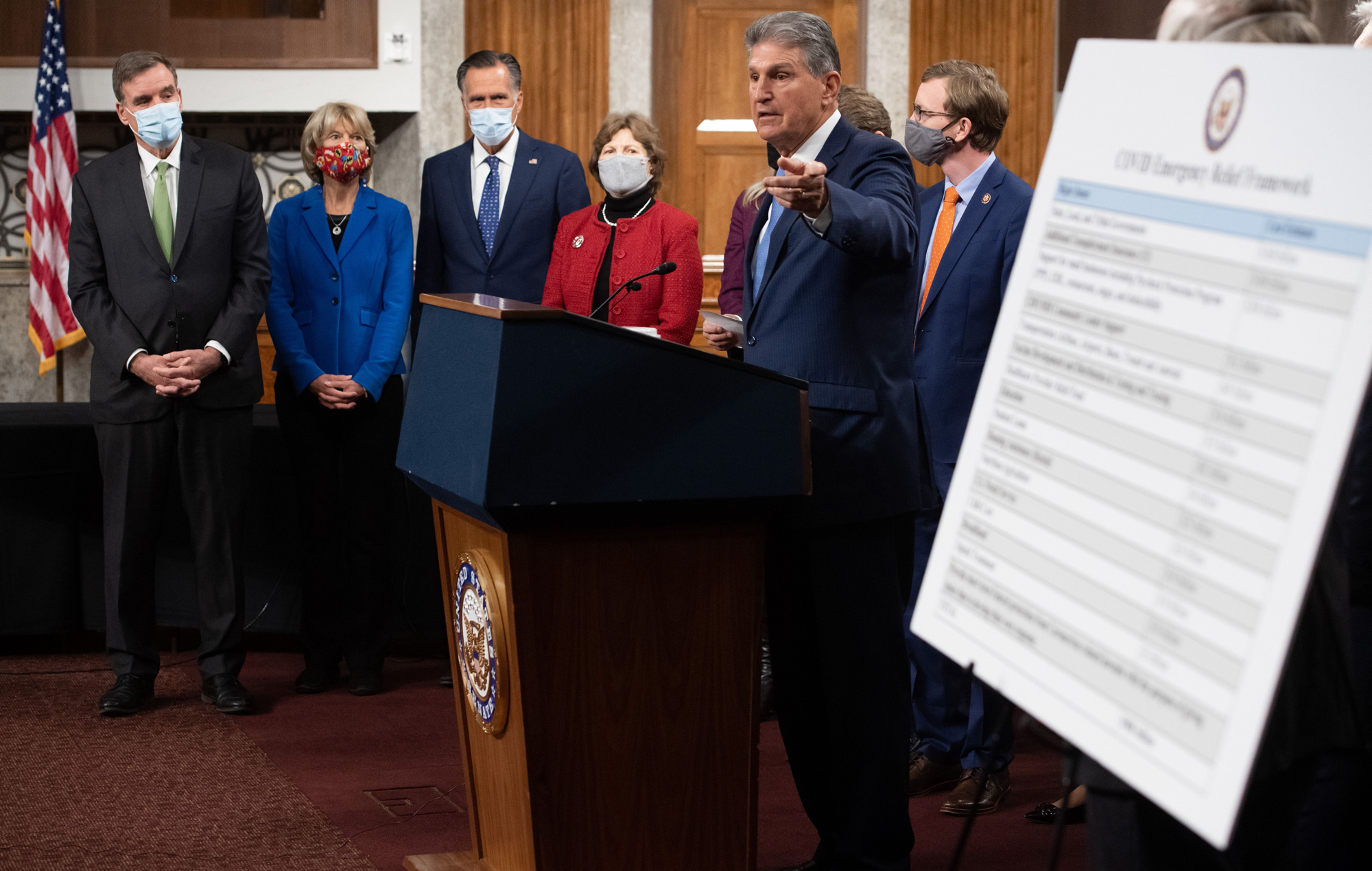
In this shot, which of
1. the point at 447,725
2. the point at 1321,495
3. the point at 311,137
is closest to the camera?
the point at 1321,495

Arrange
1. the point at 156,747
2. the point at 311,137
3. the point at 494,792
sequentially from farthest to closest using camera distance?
the point at 311,137 → the point at 156,747 → the point at 494,792

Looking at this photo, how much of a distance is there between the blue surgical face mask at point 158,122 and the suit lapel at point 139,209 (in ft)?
0.15

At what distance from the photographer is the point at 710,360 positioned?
1.84m

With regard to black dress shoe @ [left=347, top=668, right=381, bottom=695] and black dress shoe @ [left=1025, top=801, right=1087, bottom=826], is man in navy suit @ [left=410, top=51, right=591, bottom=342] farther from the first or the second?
black dress shoe @ [left=1025, top=801, right=1087, bottom=826]

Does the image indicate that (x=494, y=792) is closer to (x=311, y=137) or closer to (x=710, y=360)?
(x=710, y=360)

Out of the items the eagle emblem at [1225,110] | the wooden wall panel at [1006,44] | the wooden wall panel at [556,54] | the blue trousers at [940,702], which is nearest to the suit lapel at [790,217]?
the blue trousers at [940,702]

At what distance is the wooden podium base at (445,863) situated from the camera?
7.19ft

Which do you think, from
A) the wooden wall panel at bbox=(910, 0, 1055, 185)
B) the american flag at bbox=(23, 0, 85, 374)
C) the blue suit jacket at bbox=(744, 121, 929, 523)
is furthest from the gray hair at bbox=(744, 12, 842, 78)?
the american flag at bbox=(23, 0, 85, 374)

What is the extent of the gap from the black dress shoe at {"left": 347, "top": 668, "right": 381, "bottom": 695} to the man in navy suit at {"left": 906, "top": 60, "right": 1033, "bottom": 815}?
158 centimetres

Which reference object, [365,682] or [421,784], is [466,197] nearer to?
[365,682]

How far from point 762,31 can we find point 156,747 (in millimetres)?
2269

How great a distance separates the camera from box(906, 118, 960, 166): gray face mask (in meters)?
3.09

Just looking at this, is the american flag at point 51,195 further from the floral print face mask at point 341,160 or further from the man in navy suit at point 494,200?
the man in navy suit at point 494,200

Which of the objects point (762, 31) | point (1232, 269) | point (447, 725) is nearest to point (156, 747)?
point (447, 725)
